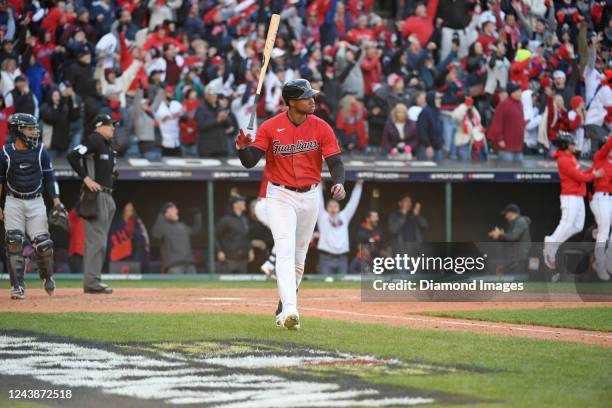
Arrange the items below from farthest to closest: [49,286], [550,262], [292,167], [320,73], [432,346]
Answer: [320,73], [550,262], [49,286], [292,167], [432,346]

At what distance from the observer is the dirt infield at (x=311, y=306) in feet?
31.9

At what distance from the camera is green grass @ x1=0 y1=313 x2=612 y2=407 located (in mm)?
6289

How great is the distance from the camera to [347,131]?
18.3m

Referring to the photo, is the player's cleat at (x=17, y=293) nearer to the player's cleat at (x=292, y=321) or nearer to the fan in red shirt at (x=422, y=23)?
the player's cleat at (x=292, y=321)

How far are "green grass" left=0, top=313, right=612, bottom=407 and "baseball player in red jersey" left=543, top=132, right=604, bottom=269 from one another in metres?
5.82

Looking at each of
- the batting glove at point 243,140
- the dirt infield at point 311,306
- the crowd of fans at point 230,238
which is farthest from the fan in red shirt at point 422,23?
the batting glove at point 243,140

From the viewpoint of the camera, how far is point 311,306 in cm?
1195

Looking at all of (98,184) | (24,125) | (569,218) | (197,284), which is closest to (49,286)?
(98,184)

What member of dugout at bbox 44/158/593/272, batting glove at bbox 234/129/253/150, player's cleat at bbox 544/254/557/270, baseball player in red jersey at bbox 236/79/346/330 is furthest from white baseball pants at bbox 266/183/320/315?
dugout at bbox 44/158/593/272

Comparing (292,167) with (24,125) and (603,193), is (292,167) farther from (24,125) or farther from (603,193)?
(603,193)

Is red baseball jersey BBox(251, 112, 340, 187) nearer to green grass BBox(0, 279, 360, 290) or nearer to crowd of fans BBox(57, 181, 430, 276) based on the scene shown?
green grass BBox(0, 279, 360, 290)

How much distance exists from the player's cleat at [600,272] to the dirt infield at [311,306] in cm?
88

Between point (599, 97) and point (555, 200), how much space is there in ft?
5.86

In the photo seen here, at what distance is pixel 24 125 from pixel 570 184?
6837mm
